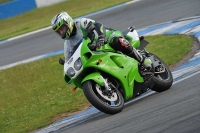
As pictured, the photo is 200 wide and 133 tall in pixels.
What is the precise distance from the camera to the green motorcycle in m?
7.17

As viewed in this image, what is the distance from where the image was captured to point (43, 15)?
2614 centimetres

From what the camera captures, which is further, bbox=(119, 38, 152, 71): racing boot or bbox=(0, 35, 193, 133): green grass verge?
bbox=(0, 35, 193, 133): green grass verge

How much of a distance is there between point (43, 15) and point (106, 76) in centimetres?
1904

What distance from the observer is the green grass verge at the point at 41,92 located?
891cm

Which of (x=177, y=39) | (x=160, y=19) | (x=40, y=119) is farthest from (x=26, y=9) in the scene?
(x=40, y=119)

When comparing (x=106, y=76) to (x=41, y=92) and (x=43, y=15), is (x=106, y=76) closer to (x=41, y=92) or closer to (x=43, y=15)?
(x=41, y=92)


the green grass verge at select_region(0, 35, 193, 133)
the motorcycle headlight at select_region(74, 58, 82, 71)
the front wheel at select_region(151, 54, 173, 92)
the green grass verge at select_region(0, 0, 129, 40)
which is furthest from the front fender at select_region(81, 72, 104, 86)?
the green grass verge at select_region(0, 0, 129, 40)

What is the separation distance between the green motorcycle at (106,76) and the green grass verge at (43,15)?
14529 mm

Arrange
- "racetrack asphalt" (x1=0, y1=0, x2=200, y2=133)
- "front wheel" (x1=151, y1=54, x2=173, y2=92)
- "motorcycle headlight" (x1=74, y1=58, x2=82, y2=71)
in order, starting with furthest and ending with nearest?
"front wheel" (x1=151, y1=54, x2=173, y2=92) < "motorcycle headlight" (x1=74, y1=58, x2=82, y2=71) < "racetrack asphalt" (x1=0, y1=0, x2=200, y2=133)

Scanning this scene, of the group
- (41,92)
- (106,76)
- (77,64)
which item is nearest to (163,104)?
(106,76)

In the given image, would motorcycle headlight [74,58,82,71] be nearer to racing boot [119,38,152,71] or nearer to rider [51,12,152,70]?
rider [51,12,152,70]

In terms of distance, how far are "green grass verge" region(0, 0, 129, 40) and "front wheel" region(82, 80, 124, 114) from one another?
14.9 meters

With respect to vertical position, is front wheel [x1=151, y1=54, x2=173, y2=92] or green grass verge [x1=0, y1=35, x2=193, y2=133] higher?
front wheel [x1=151, y1=54, x2=173, y2=92]

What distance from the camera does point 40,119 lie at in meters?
8.71
